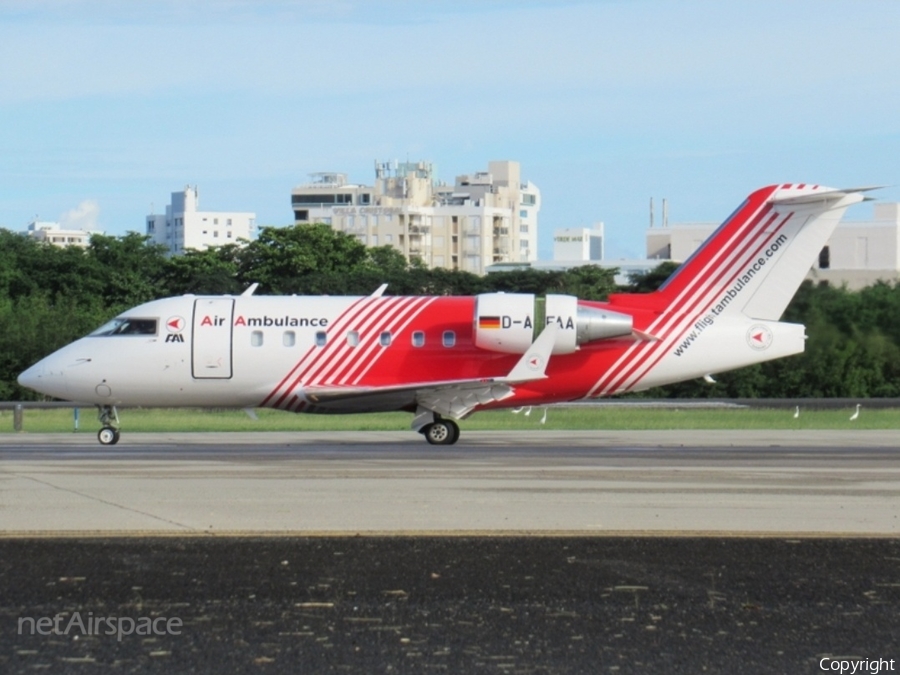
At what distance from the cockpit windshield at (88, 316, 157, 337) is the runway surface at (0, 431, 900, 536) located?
7.92 ft

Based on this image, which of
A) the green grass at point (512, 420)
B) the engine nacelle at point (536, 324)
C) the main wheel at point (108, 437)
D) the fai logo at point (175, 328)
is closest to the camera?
the main wheel at point (108, 437)

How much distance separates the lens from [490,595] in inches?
441

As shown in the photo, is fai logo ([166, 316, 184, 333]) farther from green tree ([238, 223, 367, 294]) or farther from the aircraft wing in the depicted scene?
green tree ([238, 223, 367, 294])

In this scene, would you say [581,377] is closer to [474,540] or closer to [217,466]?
[217,466]

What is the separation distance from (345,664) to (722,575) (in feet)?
13.8

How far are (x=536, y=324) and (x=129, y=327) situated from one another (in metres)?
8.29

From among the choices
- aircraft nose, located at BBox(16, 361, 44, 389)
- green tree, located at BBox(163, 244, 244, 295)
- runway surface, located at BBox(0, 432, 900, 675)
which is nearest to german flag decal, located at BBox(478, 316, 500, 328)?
runway surface, located at BBox(0, 432, 900, 675)

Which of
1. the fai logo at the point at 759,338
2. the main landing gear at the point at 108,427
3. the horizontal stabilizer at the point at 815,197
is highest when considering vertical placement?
the horizontal stabilizer at the point at 815,197

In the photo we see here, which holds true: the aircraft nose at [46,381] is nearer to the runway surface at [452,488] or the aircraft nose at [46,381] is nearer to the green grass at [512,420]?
the runway surface at [452,488]

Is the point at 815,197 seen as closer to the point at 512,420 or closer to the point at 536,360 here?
the point at 536,360

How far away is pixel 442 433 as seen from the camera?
28.8m

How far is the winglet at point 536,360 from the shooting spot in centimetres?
2811

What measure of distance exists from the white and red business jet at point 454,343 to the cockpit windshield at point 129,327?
0.09 feet

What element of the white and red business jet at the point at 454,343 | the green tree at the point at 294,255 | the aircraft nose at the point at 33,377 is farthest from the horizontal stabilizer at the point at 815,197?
the green tree at the point at 294,255
